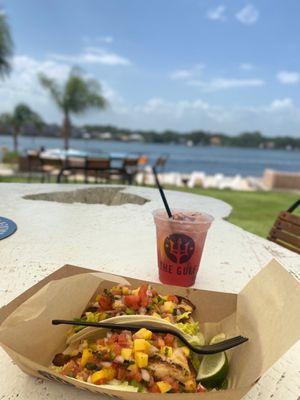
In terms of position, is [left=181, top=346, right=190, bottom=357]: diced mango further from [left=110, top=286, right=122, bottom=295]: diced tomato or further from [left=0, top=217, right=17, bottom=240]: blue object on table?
[left=0, top=217, right=17, bottom=240]: blue object on table

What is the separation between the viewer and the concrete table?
0.73m

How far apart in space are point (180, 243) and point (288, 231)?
3.98 ft

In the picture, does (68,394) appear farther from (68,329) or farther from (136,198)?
(136,198)

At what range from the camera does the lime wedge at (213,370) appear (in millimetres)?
668

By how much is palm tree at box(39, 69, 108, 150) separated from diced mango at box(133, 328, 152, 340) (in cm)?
1763

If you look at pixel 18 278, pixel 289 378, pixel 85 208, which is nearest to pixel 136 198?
pixel 85 208

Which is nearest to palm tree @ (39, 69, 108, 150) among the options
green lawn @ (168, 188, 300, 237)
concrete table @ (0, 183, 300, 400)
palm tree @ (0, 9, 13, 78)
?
palm tree @ (0, 9, 13, 78)

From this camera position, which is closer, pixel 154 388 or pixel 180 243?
pixel 154 388

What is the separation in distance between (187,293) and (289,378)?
0.28 meters

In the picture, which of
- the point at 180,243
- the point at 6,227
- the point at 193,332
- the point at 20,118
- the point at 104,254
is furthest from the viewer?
the point at 20,118

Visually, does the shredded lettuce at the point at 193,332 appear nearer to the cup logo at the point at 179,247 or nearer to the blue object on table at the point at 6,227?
the cup logo at the point at 179,247

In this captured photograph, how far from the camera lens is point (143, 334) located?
683 millimetres

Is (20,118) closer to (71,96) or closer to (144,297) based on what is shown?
(71,96)

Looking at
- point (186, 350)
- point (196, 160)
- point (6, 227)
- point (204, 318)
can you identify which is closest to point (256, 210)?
point (6, 227)
